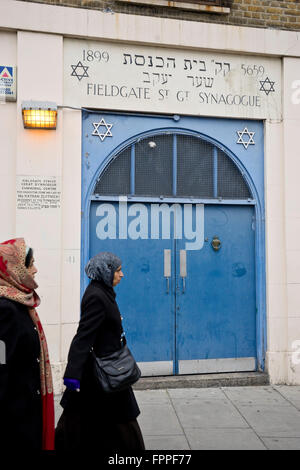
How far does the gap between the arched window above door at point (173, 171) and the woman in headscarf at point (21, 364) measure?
2980 mm

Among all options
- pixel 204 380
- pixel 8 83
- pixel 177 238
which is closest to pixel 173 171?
pixel 177 238

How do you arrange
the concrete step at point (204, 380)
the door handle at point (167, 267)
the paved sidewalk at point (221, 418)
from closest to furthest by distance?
the paved sidewalk at point (221, 418) → the concrete step at point (204, 380) → the door handle at point (167, 267)

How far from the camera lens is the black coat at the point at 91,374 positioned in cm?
292

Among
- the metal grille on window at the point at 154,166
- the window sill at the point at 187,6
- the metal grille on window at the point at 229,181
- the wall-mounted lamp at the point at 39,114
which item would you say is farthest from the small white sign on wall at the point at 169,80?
the metal grille on window at the point at 229,181

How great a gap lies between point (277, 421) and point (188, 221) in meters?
2.54

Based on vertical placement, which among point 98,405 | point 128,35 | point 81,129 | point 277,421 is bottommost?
point 277,421

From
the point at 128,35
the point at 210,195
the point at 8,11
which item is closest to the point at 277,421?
the point at 210,195

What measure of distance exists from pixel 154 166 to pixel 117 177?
0.51 meters

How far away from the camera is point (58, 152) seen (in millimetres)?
5188

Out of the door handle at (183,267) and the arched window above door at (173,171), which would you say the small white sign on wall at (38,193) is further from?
the door handle at (183,267)

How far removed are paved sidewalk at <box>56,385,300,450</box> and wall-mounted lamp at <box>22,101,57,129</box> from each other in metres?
3.25

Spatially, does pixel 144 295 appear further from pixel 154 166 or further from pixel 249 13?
pixel 249 13

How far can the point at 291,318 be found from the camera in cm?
562
